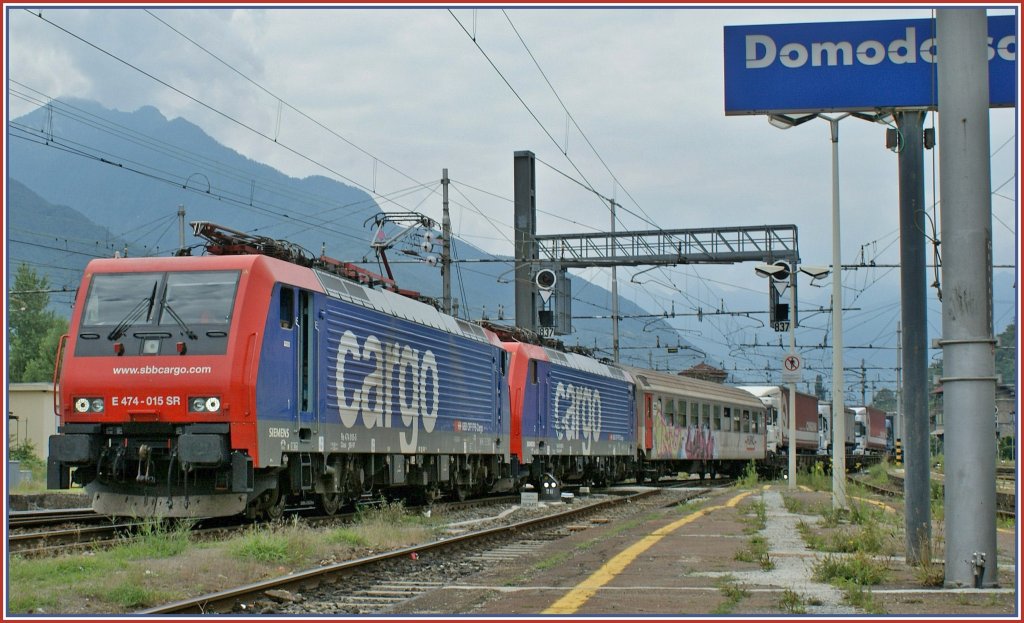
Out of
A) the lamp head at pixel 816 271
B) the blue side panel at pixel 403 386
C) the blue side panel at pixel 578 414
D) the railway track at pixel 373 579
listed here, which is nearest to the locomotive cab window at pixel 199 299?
the blue side panel at pixel 403 386

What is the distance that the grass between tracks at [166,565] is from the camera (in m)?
8.64

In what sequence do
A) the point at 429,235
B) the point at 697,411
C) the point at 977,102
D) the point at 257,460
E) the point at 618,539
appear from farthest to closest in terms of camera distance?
the point at 697,411
the point at 429,235
the point at 618,539
the point at 257,460
the point at 977,102

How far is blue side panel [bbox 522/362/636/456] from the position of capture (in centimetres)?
2553

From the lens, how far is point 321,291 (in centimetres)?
1527

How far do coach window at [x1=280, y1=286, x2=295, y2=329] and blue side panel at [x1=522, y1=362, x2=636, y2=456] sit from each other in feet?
34.8

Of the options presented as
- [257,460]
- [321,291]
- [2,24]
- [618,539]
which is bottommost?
[618,539]

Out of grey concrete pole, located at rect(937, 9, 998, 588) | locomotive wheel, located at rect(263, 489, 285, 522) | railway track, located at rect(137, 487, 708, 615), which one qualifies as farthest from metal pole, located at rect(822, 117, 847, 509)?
grey concrete pole, located at rect(937, 9, 998, 588)

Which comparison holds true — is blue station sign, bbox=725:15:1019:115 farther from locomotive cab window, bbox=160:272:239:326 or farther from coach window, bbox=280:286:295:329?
locomotive cab window, bbox=160:272:239:326

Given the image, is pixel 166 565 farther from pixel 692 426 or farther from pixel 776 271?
pixel 692 426

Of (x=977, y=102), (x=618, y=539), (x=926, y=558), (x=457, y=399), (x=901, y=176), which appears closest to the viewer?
(x=977, y=102)

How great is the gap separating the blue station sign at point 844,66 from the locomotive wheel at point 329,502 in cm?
848

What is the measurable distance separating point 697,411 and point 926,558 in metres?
28.4

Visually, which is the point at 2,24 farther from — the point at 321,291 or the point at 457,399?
the point at 457,399

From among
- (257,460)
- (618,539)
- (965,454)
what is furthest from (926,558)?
(257,460)
